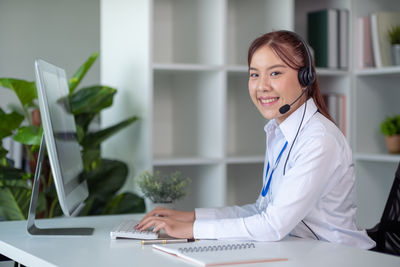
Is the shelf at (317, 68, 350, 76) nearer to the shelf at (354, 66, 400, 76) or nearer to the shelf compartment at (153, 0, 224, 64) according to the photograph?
the shelf at (354, 66, 400, 76)

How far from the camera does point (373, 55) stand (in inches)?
126

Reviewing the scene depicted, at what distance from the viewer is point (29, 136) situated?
246 centimetres

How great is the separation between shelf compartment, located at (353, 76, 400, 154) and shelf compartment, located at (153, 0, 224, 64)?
921 mm

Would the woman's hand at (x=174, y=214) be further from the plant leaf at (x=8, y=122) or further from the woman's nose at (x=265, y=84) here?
the plant leaf at (x=8, y=122)

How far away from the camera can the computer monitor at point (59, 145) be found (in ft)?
5.11

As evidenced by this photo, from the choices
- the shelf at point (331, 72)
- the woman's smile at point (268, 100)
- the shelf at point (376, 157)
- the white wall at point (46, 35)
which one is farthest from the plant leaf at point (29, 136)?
the white wall at point (46, 35)

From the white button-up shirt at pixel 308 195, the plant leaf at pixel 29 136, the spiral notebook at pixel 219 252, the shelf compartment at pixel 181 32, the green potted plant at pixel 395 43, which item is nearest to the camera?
the spiral notebook at pixel 219 252

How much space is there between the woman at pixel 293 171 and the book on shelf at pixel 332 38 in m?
1.45

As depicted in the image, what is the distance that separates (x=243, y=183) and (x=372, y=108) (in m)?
0.85

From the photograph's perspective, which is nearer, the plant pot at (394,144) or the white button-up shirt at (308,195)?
the white button-up shirt at (308,195)

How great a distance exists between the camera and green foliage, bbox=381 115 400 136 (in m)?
3.15

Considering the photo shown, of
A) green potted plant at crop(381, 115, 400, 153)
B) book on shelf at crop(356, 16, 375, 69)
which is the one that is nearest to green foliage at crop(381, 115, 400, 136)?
green potted plant at crop(381, 115, 400, 153)

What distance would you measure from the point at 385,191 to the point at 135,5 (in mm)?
1752

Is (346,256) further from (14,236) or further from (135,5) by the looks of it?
(135,5)
